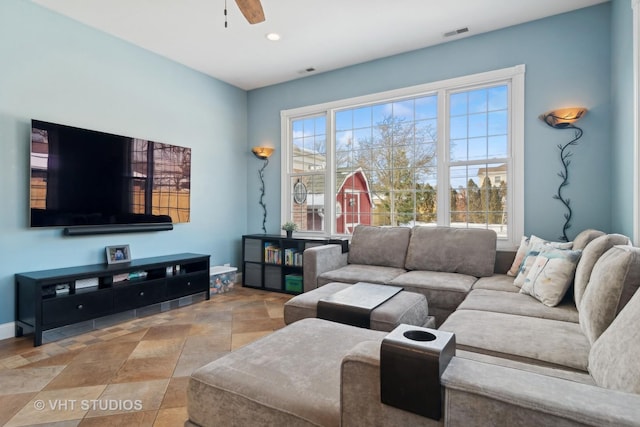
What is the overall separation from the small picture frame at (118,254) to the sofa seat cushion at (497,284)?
345cm

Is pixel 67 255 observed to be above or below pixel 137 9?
below

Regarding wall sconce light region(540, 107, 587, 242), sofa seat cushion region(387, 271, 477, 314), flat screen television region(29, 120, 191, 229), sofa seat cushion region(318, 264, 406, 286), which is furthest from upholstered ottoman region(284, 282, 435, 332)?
flat screen television region(29, 120, 191, 229)

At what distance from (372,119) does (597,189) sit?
2.48 metres

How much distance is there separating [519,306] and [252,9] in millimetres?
2575

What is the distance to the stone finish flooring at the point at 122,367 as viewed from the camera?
6.02 feet

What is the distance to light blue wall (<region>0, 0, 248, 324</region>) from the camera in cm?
295

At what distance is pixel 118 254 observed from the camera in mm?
3617

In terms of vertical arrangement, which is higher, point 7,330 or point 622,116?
point 622,116

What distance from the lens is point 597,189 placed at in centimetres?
315

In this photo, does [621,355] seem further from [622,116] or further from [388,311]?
[622,116]

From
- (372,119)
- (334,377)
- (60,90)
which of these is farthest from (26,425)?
(372,119)

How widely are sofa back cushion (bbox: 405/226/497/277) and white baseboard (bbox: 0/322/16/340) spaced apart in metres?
3.63

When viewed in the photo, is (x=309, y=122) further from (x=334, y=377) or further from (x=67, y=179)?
(x=334, y=377)

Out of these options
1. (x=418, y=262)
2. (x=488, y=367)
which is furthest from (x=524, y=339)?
(x=418, y=262)
